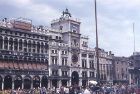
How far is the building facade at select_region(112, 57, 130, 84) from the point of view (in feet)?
263

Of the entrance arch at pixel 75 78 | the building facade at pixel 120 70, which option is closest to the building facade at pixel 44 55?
the entrance arch at pixel 75 78

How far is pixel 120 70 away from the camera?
82.1m

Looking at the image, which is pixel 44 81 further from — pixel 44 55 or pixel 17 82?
pixel 17 82

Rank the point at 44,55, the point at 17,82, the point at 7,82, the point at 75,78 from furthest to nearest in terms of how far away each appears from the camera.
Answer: the point at 75,78 < the point at 44,55 < the point at 17,82 < the point at 7,82

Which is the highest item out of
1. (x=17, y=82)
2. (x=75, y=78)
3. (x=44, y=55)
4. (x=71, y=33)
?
(x=71, y=33)

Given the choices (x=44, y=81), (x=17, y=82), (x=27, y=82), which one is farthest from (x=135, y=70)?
(x=17, y=82)

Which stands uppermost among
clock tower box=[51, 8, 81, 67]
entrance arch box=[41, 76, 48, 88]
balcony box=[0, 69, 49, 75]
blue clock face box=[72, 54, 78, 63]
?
clock tower box=[51, 8, 81, 67]

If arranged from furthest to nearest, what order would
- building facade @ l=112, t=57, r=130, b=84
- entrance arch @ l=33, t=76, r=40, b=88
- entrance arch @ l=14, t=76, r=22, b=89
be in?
building facade @ l=112, t=57, r=130, b=84, entrance arch @ l=33, t=76, r=40, b=88, entrance arch @ l=14, t=76, r=22, b=89

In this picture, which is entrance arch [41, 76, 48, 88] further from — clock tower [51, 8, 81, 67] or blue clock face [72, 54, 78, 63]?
blue clock face [72, 54, 78, 63]

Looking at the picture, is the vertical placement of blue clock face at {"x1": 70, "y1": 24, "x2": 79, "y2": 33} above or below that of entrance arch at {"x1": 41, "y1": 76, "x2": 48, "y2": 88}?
above

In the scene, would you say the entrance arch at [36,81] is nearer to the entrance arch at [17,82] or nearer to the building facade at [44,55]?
the building facade at [44,55]

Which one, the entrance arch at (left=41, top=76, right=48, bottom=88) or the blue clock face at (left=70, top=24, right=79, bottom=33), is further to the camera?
the blue clock face at (left=70, top=24, right=79, bottom=33)

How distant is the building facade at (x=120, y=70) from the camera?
263 ft

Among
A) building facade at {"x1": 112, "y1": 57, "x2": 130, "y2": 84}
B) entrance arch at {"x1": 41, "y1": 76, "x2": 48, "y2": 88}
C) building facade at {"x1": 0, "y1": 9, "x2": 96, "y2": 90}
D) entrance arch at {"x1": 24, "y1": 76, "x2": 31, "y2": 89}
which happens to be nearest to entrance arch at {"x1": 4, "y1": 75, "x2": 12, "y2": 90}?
building facade at {"x1": 0, "y1": 9, "x2": 96, "y2": 90}
